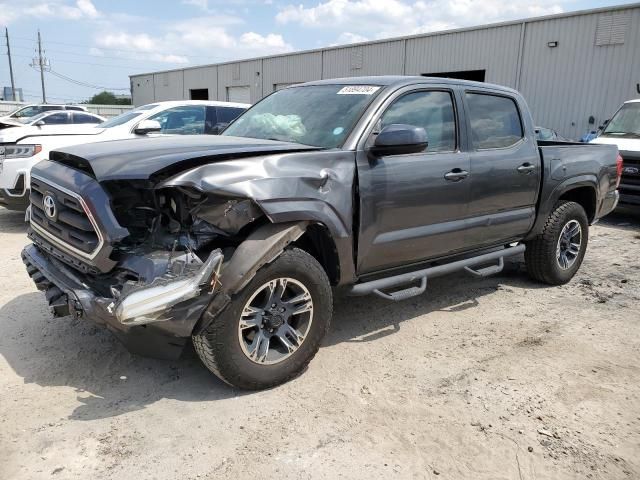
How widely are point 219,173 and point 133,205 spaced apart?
0.61m

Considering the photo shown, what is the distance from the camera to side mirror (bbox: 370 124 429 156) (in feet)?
11.7

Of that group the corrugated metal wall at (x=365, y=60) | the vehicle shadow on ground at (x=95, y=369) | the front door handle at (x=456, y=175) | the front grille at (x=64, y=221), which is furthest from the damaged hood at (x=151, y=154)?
the corrugated metal wall at (x=365, y=60)

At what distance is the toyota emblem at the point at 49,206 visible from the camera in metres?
3.37

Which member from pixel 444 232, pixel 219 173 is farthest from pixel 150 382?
pixel 444 232

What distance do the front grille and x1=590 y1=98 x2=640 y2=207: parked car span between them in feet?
31.1

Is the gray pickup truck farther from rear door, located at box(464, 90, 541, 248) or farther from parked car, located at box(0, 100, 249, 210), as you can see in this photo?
parked car, located at box(0, 100, 249, 210)

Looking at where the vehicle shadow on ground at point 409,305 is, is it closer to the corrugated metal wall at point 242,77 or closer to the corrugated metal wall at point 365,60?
the corrugated metal wall at point 365,60

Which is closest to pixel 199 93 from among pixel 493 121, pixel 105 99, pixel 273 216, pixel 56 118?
pixel 56 118

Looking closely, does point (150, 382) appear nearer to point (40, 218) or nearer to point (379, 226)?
point (40, 218)

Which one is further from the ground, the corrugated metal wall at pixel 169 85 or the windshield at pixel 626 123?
the corrugated metal wall at pixel 169 85

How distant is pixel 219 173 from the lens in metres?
3.03

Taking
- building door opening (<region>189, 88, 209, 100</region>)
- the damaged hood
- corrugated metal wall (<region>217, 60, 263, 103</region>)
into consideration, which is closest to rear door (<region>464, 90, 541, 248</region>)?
the damaged hood

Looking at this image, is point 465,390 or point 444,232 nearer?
point 465,390

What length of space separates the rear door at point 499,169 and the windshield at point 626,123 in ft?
22.8
